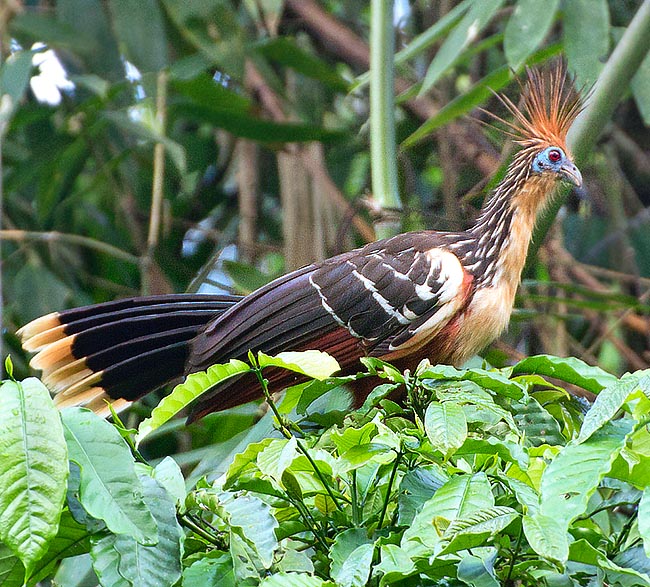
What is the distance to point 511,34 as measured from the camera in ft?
10.6

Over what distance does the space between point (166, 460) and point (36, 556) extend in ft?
0.97

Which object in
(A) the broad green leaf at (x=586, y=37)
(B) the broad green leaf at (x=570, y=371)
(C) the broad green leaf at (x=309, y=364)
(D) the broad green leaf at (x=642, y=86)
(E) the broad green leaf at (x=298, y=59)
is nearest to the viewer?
(C) the broad green leaf at (x=309, y=364)

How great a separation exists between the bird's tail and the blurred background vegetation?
0.97 meters

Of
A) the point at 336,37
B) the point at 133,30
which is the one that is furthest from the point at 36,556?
the point at 336,37

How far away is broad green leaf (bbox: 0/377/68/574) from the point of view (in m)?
1.32

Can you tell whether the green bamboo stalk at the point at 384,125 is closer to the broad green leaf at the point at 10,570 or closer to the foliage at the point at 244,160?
the foliage at the point at 244,160

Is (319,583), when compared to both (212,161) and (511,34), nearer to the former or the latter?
(511,34)

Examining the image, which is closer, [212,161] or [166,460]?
[166,460]

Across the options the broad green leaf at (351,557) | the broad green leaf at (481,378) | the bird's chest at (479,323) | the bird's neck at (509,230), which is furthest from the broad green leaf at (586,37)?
the broad green leaf at (351,557)

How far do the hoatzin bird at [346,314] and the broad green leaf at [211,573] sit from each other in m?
1.33

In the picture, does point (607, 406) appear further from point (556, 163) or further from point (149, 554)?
point (556, 163)

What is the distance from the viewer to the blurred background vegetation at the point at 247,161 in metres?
4.29

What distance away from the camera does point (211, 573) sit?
148 centimetres

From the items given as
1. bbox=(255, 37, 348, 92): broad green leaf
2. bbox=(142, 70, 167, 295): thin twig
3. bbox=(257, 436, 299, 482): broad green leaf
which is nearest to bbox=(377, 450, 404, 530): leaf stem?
bbox=(257, 436, 299, 482): broad green leaf
